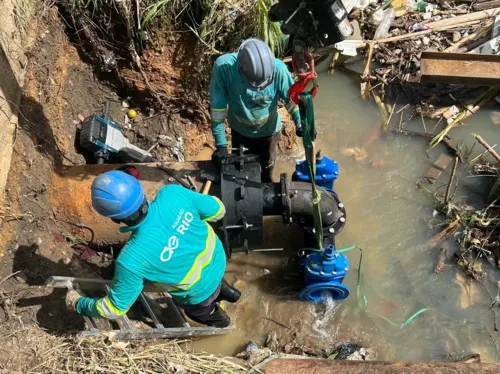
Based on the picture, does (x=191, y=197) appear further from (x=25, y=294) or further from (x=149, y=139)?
(x=149, y=139)

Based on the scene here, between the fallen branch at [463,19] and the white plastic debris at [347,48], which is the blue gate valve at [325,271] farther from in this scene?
the fallen branch at [463,19]

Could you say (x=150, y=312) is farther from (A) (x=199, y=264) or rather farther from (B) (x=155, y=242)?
(B) (x=155, y=242)

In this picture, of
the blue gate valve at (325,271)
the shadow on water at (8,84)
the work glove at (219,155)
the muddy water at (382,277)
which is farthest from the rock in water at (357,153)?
the shadow on water at (8,84)

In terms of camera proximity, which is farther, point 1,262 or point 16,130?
point 16,130

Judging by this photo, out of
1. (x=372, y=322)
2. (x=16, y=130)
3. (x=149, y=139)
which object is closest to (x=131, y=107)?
(x=149, y=139)

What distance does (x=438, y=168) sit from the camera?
16.7ft

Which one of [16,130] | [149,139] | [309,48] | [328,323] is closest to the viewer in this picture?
[309,48]

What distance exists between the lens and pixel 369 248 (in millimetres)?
4672

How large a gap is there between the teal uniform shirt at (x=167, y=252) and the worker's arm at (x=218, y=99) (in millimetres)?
773

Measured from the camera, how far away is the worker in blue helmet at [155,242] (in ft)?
8.14

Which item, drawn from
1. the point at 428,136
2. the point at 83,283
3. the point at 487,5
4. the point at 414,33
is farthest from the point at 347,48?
the point at 83,283

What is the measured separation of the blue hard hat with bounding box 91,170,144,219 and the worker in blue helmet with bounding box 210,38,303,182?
1.09 meters

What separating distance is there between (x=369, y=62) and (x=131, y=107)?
311 centimetres

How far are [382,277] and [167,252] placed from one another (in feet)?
8.85
